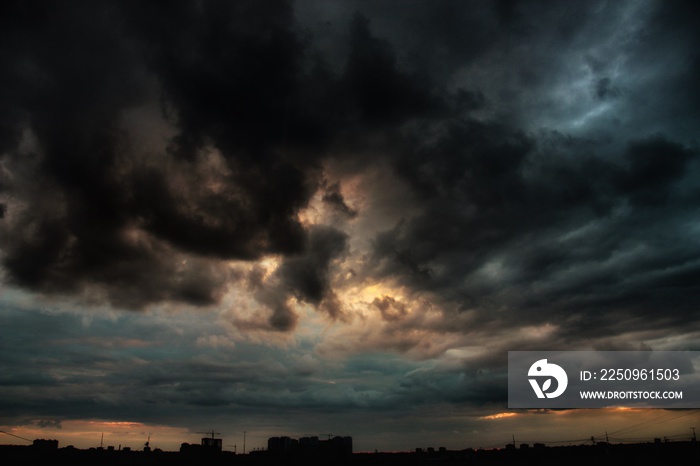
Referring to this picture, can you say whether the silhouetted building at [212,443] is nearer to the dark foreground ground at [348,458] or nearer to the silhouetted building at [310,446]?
the dark foreground ground at [348,458]

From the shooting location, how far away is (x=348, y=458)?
570 feet

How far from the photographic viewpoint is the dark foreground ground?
458 ft

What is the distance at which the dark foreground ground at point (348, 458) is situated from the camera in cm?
13950

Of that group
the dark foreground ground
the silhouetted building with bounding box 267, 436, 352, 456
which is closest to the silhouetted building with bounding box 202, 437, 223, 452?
the dark foreground ground

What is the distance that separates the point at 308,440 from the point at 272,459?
108 feet

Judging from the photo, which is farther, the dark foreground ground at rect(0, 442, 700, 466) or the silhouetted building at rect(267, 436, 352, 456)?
the silhouetted building at rect(267, 436, 352, 456)

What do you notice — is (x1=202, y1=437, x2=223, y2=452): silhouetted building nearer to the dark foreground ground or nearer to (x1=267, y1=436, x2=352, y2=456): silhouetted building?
the dark foreground ground

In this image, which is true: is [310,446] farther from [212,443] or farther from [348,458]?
[212,443]

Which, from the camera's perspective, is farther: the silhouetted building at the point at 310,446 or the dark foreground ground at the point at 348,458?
the silhouetted building at the point at 310,446

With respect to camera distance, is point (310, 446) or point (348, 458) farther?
point (310, 446)

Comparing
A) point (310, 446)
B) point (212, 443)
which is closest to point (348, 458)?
point (310, 446)

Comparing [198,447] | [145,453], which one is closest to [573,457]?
[198,447]

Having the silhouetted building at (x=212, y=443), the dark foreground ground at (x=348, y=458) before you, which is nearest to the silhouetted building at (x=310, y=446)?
the dark foreground ground at (x=348, y=458)

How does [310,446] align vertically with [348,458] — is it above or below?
above
